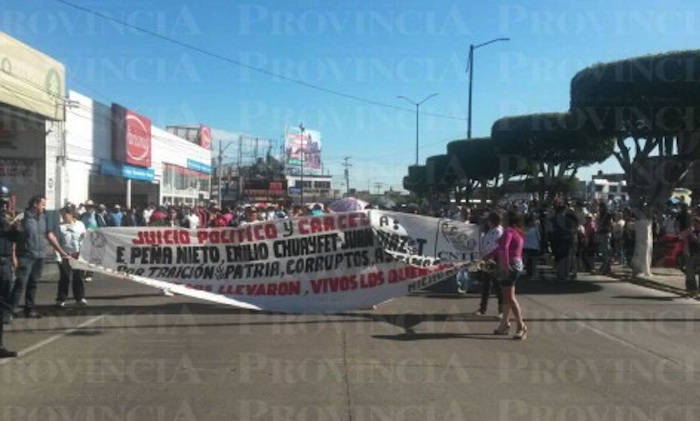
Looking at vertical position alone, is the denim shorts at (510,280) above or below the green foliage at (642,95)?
below

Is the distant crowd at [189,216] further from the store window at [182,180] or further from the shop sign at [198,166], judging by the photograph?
the shop sign at [198,166]

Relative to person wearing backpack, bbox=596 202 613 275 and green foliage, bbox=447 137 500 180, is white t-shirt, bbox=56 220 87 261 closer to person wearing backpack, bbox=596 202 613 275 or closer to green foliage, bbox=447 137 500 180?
person wearing backpack, bbox=596 202 613 275

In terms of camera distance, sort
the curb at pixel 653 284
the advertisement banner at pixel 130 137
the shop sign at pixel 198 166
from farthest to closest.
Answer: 1. the shop sign at pixel 198 166
2. the advertisement banner at pixel 130 137
3. the curb at pixel 653 284

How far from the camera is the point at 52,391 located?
672 centimetres

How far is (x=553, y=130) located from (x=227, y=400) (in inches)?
1230

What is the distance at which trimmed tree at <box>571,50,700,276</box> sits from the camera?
17.9 m

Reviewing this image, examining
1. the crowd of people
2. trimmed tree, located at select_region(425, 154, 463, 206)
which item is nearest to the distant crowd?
the crowd of people

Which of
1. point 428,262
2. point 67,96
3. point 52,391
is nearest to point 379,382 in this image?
point 52,391

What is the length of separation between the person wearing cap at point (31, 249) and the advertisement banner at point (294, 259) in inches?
23.7

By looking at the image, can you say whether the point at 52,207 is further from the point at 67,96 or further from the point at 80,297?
the point at 80,297

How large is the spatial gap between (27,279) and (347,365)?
18.1 feet

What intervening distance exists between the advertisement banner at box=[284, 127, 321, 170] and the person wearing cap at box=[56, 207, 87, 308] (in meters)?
105

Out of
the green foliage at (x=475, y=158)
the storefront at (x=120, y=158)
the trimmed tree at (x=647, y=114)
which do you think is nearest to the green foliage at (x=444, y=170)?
the green foliage at (x=475, y=158)

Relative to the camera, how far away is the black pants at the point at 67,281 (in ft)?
38.9
